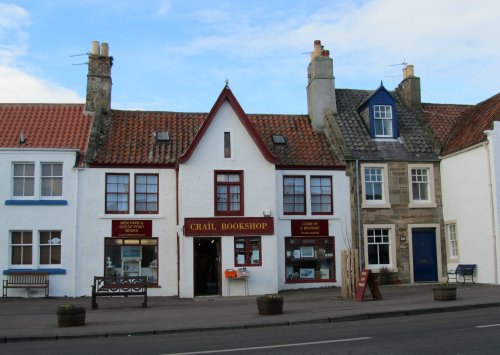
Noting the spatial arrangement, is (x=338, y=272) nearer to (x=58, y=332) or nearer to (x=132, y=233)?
(x=132, y=233)

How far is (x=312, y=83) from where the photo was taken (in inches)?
1191

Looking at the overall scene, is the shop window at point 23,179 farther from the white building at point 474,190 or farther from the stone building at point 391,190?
the white building at point 474,190

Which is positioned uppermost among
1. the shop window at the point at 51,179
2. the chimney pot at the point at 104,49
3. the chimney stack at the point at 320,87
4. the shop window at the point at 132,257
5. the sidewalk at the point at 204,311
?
the chimney pot at the point at 104,49

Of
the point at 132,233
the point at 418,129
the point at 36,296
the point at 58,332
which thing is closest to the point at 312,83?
the point at 418,129

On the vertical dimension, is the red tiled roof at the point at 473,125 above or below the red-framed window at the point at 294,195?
above

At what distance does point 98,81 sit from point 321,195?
11.8 metres

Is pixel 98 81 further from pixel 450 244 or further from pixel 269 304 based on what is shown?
pixel 450 244

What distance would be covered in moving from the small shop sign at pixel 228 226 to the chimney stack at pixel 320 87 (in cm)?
697

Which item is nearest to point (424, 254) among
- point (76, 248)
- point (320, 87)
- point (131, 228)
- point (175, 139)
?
point (320, 87)

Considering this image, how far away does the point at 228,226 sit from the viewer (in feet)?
81.5

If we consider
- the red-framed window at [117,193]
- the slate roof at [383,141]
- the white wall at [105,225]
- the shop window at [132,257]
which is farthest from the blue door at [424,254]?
the red-framed window at [117,193]

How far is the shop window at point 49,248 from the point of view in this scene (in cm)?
2522

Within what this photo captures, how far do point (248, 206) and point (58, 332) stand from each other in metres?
11.7

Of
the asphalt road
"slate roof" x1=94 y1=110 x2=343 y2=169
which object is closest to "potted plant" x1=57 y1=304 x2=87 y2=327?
the asphalt road
